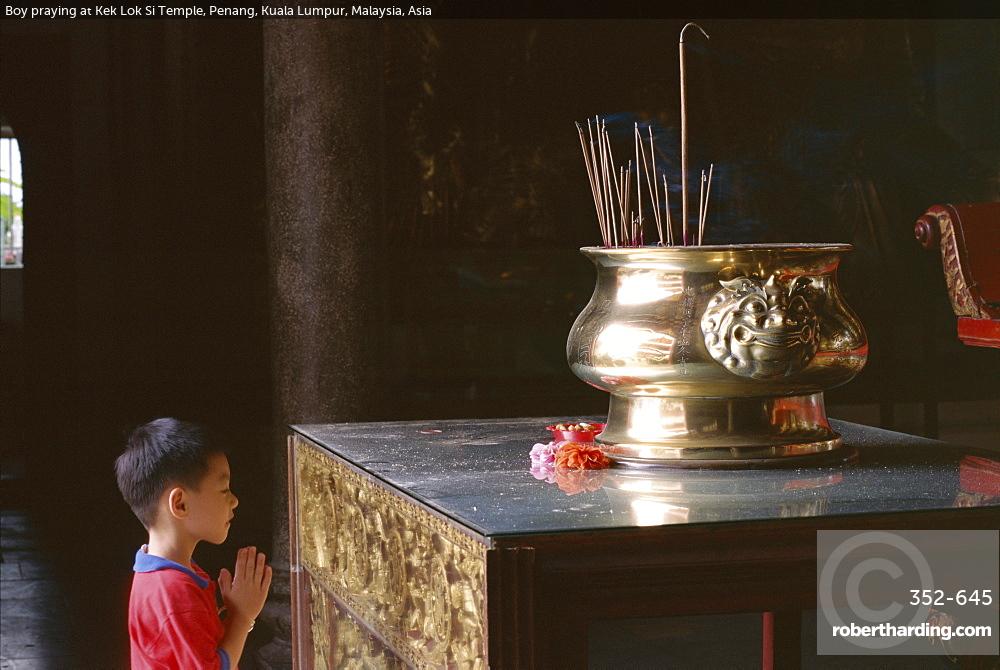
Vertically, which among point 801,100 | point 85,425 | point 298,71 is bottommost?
point 85,425

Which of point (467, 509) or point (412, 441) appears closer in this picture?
point (467, 509)

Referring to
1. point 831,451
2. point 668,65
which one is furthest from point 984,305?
point 668,65

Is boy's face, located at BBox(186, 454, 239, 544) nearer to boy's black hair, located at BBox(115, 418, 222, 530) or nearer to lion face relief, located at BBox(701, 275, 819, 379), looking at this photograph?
boy's black hair, located at BBox(115, 418, 222, 530)

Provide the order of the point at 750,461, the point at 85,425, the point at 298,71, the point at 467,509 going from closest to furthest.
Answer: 1. the point at 467,509
2. the point at 750,461
3. the point at 298,71
4. the point at 85,425

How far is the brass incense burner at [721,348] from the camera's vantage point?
1.59 meters

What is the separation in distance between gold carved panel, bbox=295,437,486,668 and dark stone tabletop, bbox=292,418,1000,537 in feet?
0.10

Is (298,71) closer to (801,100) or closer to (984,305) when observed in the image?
(984,305)

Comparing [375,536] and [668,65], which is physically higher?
[668,65]

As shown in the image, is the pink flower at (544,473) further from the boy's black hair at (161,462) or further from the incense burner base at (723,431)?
the boy's black hair at (161,462)

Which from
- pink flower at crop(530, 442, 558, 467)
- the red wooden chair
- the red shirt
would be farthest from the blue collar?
the red wooden chair

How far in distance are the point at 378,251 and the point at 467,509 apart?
9.96ft

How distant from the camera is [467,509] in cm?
141

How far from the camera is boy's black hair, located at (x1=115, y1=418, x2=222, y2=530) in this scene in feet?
6.77

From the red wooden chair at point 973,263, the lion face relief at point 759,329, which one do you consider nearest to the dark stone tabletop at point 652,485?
the lion face relief at point 759,329
